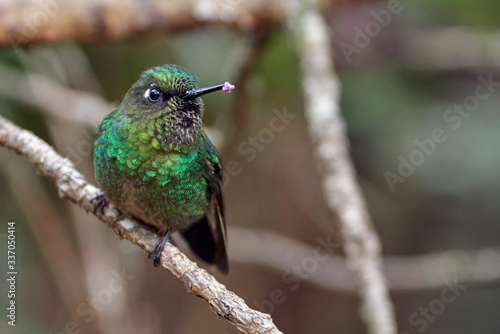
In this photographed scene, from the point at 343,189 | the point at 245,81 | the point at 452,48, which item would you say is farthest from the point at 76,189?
the point at 452,48

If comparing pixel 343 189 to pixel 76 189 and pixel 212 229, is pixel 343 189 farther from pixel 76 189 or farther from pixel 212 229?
pixel 76 189

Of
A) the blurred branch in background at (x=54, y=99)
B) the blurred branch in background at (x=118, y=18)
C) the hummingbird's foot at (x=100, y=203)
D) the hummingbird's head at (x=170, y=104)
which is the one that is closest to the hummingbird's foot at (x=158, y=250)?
the hummingbird's foot at (x=100, y=203)

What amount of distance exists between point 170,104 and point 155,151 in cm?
21

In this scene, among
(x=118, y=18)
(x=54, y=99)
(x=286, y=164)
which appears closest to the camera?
(x=118, y=18)

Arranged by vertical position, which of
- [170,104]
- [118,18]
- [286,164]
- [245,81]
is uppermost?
[286,164]

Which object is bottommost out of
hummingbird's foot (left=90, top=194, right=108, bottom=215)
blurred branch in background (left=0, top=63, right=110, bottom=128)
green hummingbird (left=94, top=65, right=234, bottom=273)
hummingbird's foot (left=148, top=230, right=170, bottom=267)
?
hummingbird's foot (left=148, top=230, right=170, bottom=267)

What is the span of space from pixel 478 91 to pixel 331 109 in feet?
7.79

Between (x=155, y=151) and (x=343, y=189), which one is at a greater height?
(x=343, y=189)

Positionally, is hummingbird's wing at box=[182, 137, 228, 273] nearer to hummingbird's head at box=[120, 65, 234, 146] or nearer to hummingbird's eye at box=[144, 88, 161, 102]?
hummingbird's head at box=[120, 65, 234, 146]

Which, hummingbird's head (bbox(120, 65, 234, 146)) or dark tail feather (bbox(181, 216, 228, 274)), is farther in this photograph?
dark tail feather (bbox(181, 216, 228, 274))

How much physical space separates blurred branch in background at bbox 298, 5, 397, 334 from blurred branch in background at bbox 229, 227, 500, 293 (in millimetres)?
1352

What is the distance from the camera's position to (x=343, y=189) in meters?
2.41

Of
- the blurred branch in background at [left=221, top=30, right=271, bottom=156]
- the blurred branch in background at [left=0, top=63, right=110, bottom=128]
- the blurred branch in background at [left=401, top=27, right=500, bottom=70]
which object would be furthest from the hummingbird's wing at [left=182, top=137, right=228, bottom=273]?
the blurred branch in background at [left=401, top=27, right=500, bottom=70]

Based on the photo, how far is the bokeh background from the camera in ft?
13.8
